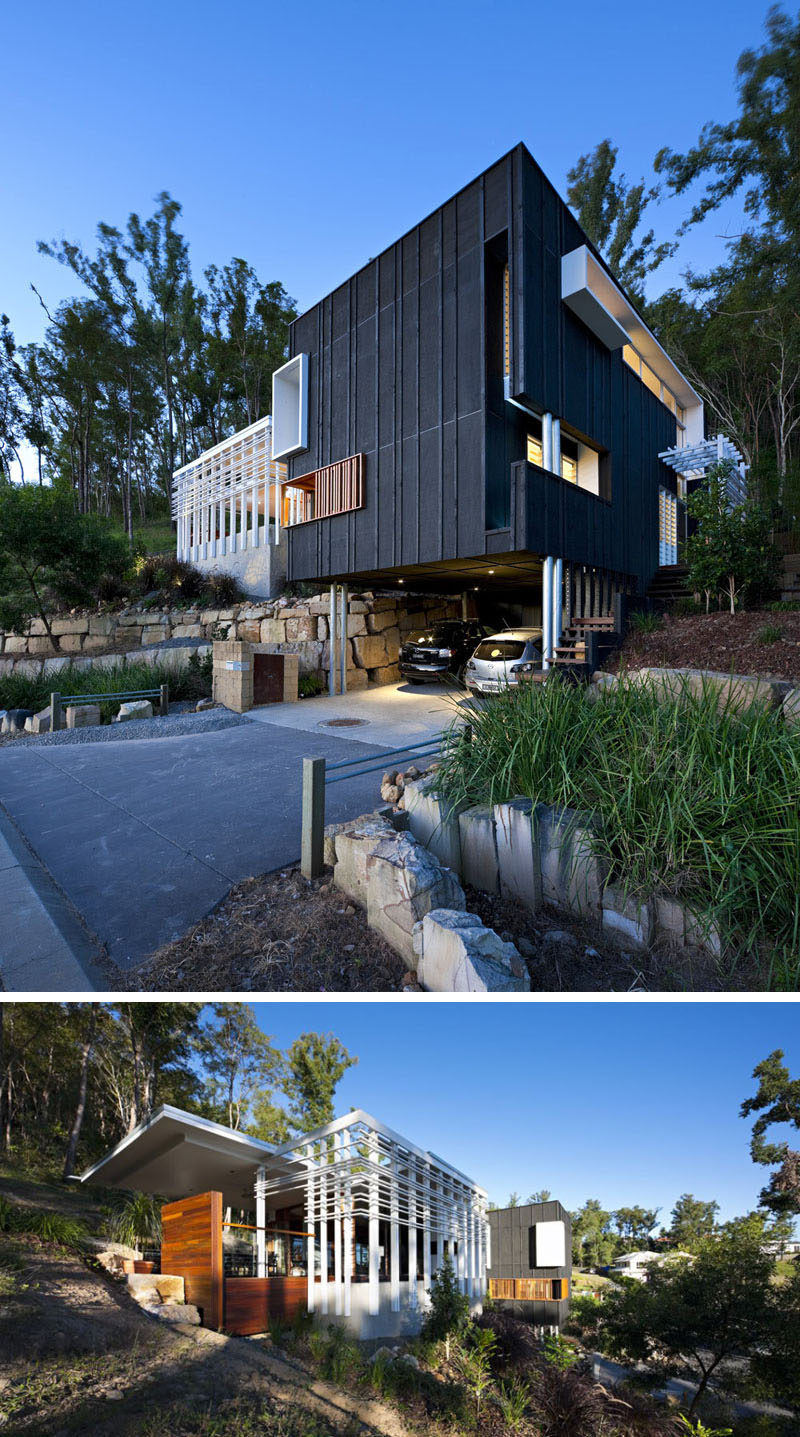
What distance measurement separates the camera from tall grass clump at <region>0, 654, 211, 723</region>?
12.0 m

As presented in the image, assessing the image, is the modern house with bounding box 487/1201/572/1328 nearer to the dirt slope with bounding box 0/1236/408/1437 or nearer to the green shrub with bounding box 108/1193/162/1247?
the green shrub with bounding box 108/1193/162/1247

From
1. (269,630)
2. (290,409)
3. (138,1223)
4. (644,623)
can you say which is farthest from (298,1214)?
(290,409)

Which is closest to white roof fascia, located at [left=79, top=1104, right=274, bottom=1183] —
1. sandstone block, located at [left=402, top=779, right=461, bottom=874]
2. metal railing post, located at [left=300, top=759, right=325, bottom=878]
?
metal railing post, located at [left=300, top=759, right=325, bottom=878]

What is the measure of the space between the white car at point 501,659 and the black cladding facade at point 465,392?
4.58ft

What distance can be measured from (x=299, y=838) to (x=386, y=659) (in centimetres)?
1042

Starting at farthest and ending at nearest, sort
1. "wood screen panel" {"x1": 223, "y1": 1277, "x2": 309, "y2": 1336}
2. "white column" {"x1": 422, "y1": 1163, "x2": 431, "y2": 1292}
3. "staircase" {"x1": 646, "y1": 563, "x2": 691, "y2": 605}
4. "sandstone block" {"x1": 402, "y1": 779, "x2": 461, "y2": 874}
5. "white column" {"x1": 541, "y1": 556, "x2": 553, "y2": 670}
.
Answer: "staircase" {"x1": 646, "y1": 563, "x2": 691, "y2": 605} → "white column" {"x1": 541, "y1": 556, "x2": 553, "y2": 670} → "white column" {"x1": 422, "y1": 1163, "x2": 431, "y2": 1292} → "wood screen panel" {"x1": 223, "y1": 1277, "x2": 309, "y2": 1336} → "sandstone block" {"x1": 402, "y1": 779, "x2": 461, "y2": 874}

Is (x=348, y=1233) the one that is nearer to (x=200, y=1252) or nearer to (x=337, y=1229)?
(x=337, y=1229)

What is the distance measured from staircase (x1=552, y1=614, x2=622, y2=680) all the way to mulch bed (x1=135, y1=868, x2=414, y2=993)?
19.6ft

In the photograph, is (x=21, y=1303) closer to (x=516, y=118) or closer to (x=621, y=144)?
(x=516, y=118)

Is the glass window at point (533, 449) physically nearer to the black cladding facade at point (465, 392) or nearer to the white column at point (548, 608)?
the black cladding facade at point (465, 392)

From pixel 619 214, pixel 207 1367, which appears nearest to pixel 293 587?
pixel 207 1367

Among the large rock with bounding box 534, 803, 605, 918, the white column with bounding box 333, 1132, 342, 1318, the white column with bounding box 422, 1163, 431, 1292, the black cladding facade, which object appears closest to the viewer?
the large rock with bounding box 534, 803, 605, 918

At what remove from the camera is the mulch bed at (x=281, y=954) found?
3117 mm

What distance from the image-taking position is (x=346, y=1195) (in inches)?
203
